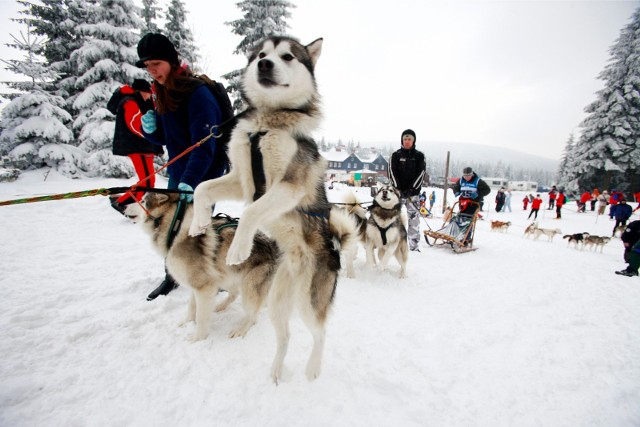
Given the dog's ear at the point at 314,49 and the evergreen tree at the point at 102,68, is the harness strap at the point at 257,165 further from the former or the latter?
the evergreen tree at the point at 102,68

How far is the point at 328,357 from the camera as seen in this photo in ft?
7.32

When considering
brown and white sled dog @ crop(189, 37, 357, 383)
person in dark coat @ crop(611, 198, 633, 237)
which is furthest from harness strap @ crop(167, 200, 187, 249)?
person in dark coat @ crop(611, 198, 633, 237)

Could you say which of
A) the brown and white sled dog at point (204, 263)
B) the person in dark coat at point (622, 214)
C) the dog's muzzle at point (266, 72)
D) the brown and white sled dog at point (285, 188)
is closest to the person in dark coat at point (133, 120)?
the brown and white sled dog at point (204, 263)

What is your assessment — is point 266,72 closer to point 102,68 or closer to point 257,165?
point 257,165

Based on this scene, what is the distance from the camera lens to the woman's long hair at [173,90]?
2369 millimetres

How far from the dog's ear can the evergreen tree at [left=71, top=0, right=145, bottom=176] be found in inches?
523

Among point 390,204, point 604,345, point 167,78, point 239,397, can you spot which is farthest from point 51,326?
point 604,345

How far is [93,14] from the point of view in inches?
477

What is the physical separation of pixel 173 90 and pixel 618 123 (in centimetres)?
3180

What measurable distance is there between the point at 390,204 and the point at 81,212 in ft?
25.5

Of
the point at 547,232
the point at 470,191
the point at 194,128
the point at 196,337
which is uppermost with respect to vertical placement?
the point at 194,128

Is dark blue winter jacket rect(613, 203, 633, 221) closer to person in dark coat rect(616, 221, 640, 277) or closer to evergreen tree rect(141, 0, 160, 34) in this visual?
person in dark coat rect(616, 221, 640, 277)

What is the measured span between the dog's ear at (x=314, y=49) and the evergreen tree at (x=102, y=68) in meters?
13.3

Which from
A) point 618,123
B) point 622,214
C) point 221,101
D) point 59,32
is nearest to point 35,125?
point 59,32
